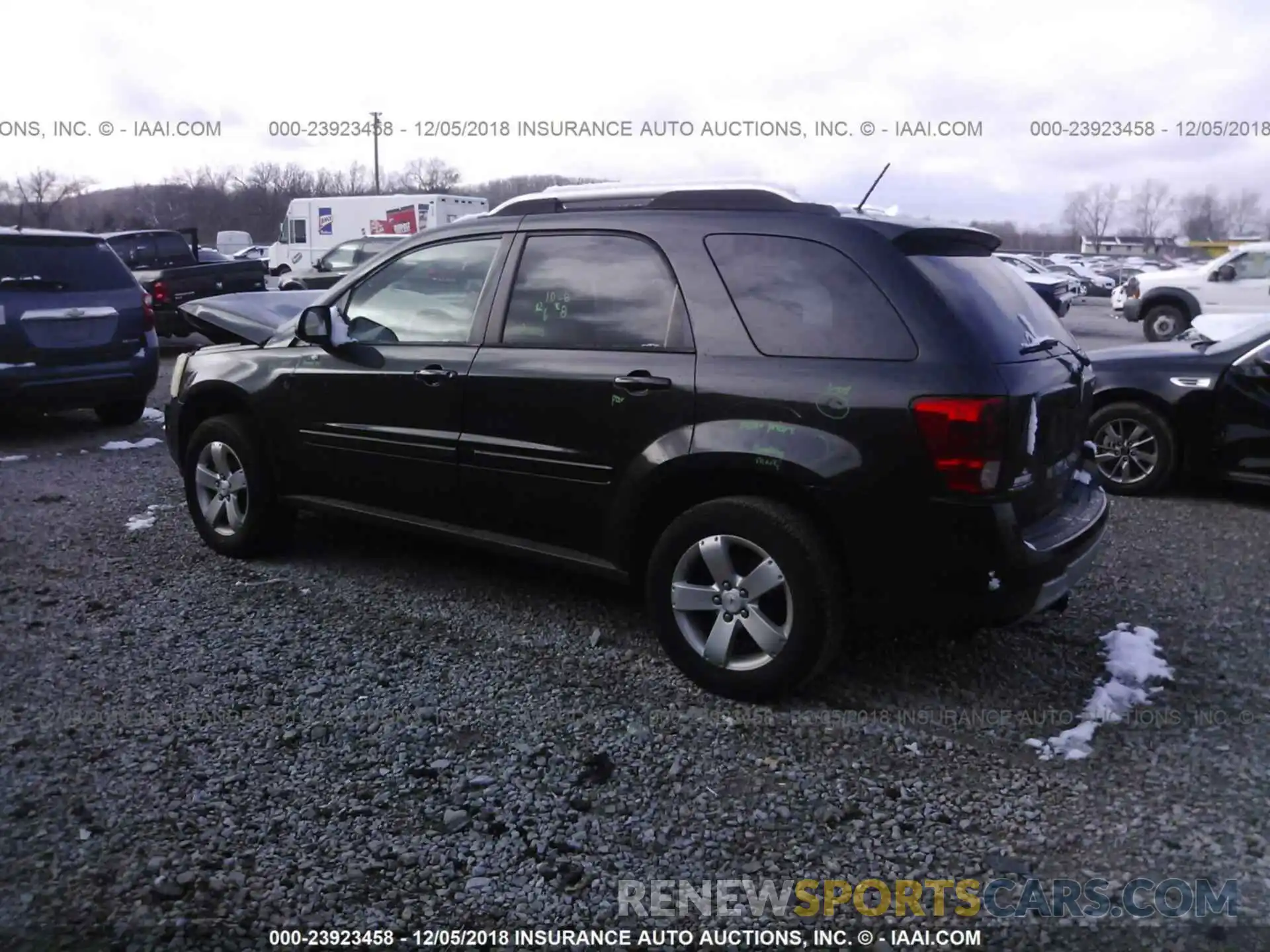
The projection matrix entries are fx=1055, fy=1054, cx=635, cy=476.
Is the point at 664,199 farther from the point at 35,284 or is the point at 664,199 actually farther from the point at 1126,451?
the point at 35,284

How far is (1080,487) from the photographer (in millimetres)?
4016

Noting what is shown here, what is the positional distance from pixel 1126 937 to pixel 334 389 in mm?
3756

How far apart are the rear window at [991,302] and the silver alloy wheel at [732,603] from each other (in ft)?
3.41

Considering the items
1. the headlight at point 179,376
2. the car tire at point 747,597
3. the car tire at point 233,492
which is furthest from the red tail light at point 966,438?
the headlight at point 179,376

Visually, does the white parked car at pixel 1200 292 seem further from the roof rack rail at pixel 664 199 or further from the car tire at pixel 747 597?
the car tire at pixel 747 597

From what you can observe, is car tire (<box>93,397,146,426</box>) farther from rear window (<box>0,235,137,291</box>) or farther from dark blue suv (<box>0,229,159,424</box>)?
rear window (<box>0,235,137,291</box>)

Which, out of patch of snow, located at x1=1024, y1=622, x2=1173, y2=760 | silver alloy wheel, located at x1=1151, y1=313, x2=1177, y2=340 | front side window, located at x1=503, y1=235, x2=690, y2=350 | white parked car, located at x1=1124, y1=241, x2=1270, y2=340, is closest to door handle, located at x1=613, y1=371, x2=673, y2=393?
front side window, located at x1=503, y1=235, x2=690, y2=350

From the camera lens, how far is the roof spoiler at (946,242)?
11.9 ft

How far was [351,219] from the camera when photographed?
29766 mm

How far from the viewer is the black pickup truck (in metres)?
14.0

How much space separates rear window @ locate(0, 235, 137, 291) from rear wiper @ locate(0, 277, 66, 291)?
0.01m

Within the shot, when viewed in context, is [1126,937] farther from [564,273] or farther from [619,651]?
[564,273]

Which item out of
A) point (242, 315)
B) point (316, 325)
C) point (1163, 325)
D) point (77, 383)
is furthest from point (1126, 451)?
point (1163, 325)

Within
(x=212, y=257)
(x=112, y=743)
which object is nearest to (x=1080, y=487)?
(x=112, y=743)
